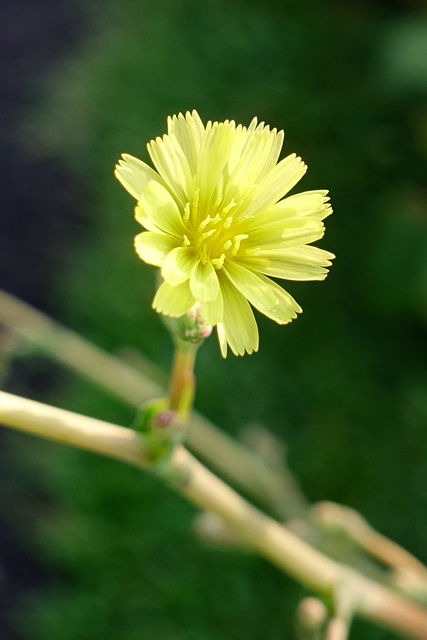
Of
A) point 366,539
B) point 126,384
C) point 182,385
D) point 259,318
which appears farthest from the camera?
point 259,318

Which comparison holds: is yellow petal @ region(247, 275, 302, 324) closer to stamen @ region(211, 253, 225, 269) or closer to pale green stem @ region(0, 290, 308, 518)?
stamen @ region(211, 253, 225, 269)

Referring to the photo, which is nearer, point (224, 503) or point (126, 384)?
point (224, 503)

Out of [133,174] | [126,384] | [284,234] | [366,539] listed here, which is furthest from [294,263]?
[126,384]

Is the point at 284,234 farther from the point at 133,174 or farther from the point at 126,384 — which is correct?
the point at 126,384

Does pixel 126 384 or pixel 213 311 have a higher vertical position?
pixel 126 384

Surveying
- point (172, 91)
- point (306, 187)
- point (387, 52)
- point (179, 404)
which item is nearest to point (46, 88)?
point (172, 91)

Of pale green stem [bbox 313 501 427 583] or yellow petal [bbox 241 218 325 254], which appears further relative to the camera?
pale green stem [bbox 313 501 427 583]

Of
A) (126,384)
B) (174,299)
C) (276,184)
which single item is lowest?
(174,299)

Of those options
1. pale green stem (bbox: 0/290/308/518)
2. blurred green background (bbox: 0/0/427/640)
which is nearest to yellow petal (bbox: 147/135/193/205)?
pale green stem (bbox: 0/290/308/518)
